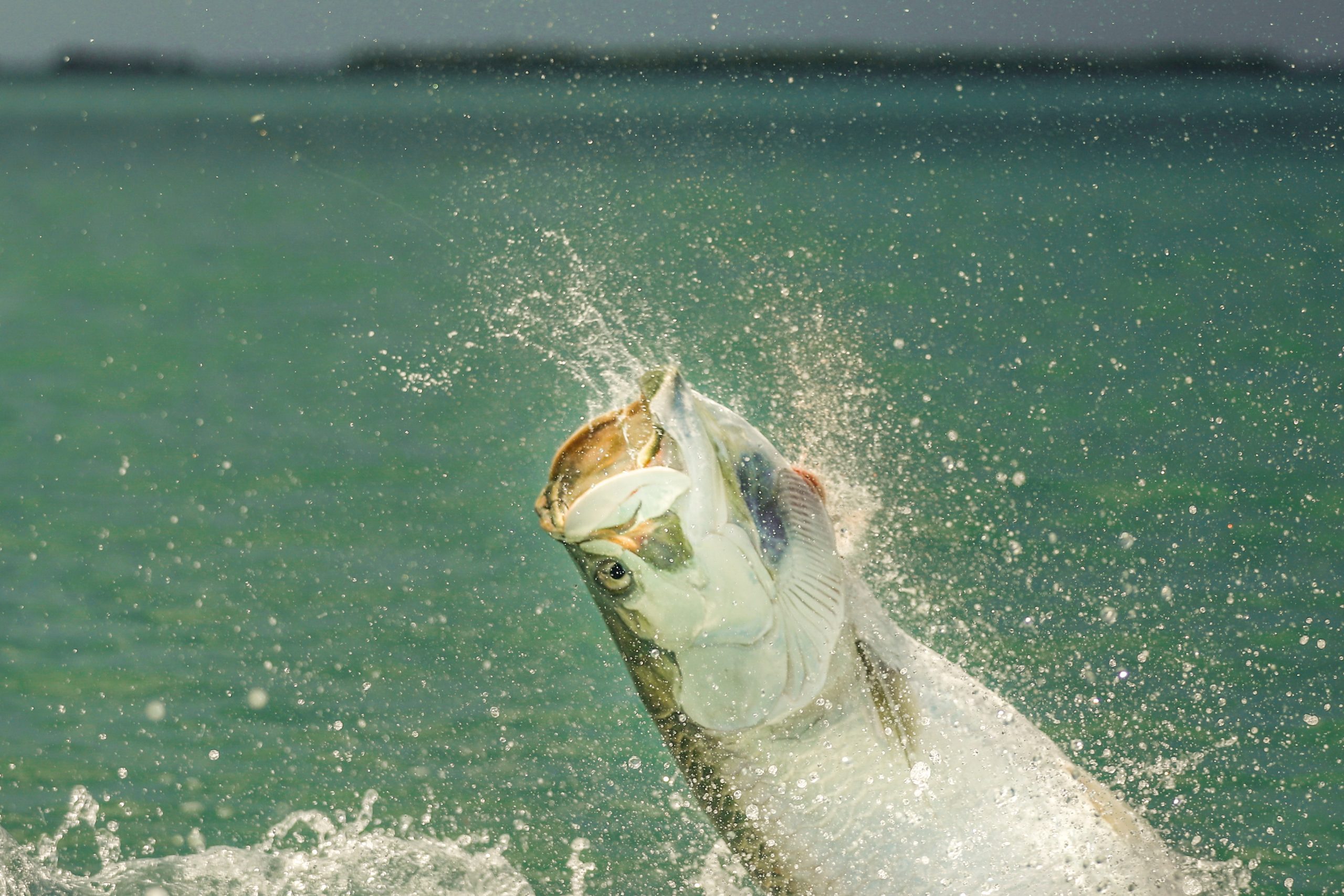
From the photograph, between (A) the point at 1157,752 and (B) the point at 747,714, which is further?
(A) the point at 1157,752

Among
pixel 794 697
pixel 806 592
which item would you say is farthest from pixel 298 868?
pixel 806 592

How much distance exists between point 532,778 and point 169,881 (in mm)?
1249

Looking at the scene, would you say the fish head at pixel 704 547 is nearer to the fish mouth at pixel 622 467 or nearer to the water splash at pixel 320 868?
the fish mouth at pixel 622 467

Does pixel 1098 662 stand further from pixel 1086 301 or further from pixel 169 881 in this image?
pixel 1086 301

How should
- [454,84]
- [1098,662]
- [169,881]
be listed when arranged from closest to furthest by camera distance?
[169,881]
[1098,662]
[454,84]

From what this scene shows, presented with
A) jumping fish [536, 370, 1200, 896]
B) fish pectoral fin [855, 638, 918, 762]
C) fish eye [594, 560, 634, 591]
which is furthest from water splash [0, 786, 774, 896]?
fish eye [594, 560, 634, 591]

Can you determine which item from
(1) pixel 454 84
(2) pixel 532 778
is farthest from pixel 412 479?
(1) pixel 454 84

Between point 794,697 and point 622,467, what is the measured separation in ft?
2.10

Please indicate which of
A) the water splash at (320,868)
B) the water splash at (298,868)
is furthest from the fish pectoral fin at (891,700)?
the water splash at (298,868)

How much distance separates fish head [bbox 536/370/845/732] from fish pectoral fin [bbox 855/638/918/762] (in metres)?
0.13

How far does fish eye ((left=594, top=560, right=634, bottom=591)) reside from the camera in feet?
8.39

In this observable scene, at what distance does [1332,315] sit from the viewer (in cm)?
1222

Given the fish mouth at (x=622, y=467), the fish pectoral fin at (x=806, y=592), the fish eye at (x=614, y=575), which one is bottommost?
the fish pectoral fin at (x=806, y=592)

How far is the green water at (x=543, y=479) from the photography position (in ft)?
16.1
